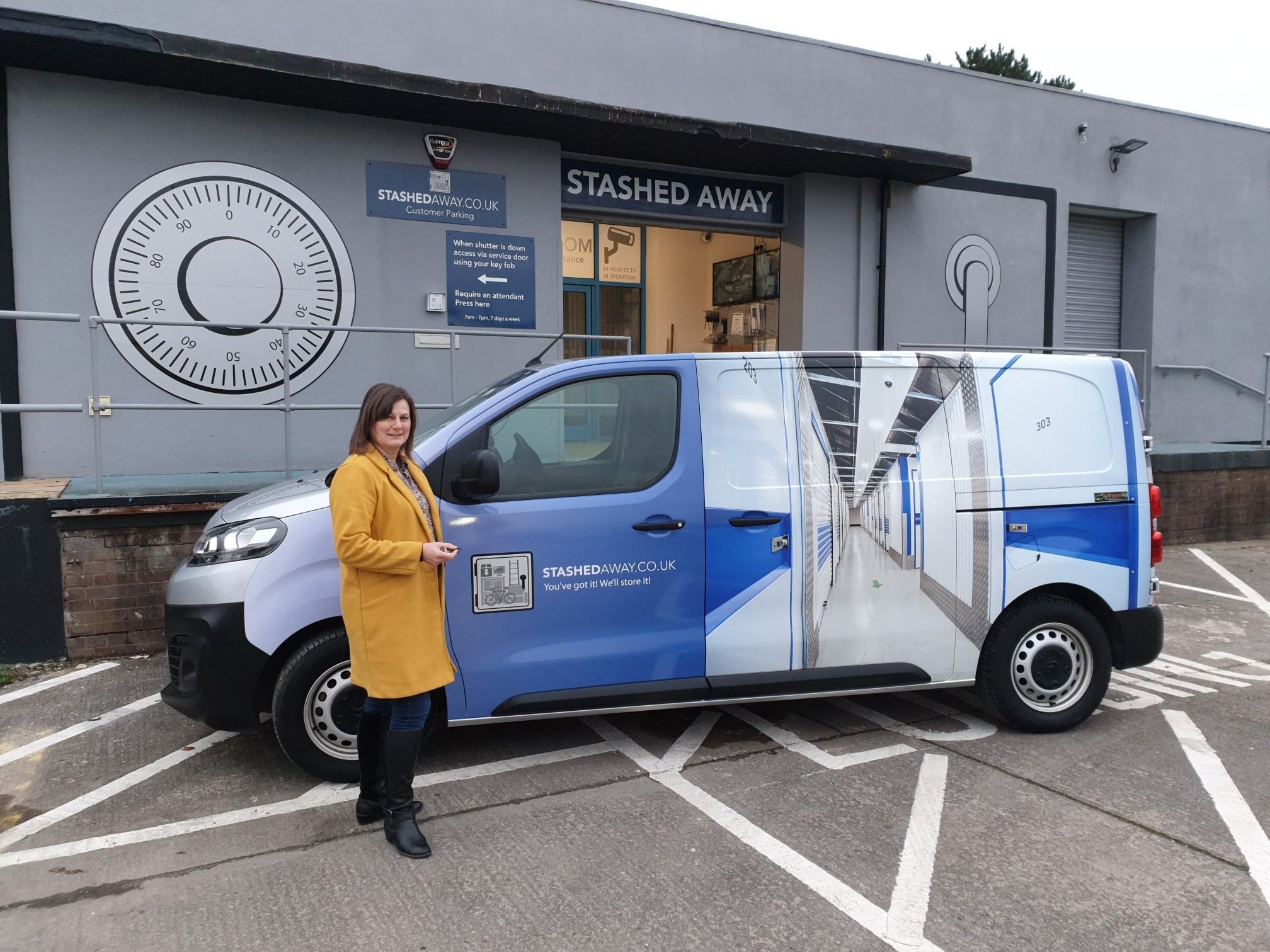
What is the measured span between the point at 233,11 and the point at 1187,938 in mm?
9906

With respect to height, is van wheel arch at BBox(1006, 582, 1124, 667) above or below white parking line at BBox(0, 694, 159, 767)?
above

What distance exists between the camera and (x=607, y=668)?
436 centimetres

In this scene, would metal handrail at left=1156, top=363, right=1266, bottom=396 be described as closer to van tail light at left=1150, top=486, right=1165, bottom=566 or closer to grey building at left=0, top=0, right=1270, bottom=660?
grey building at left=0, top=0, right=1270, bottom=660

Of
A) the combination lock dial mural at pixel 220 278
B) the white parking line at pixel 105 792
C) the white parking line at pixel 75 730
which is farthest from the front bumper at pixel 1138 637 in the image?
the combination lock dial mural at pixel 220 278

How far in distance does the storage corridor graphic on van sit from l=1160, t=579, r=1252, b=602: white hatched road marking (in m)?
4.48

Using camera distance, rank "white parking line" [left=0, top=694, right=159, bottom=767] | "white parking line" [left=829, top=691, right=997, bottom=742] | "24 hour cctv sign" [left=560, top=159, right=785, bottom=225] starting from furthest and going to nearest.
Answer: "24 hour cctv sign" [left=560, top=159, right=785, bottom=225], "white parking line" [left=829, top=691, right=997, bottom=742], "white parking line" [left=0, top=694, right=159, bottom=767]

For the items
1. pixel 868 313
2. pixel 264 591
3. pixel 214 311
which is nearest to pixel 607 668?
pixel 264 591

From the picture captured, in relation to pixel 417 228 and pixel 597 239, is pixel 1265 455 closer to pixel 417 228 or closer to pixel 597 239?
pixel 597 239

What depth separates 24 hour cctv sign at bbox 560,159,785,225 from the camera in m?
10.8

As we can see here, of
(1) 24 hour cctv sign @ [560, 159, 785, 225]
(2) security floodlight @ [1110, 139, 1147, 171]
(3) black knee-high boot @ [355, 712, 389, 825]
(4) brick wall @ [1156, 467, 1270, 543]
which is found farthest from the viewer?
(2) security floodlight @ [1110, 139, 1147, 171]

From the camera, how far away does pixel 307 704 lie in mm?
4160

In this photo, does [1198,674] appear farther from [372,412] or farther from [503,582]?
[372,412]

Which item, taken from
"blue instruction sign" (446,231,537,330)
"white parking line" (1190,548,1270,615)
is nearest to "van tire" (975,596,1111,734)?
"white parking line" (1190,548,1270,615)

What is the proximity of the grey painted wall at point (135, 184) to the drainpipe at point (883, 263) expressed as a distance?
4898 mm
